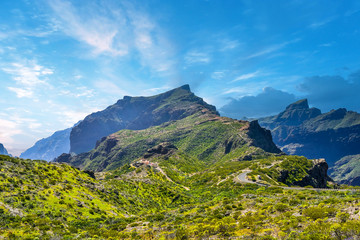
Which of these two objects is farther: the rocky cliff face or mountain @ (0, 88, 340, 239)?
the rocky cliff face

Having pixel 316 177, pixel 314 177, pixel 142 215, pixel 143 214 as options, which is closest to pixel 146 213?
pixel 143 214

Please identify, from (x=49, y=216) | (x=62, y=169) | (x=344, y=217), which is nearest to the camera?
(x=344, y=217)

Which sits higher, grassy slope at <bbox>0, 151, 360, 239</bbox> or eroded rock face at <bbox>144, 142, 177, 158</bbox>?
eroded rock face at <bbox>144, 142, 177, 158</bbox>

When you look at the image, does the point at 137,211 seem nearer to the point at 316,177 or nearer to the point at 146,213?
the point at 146,213

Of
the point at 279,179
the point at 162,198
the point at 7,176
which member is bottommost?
the point at 162,198

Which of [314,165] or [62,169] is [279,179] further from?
[62,169]

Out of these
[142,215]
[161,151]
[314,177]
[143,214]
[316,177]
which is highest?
[161,151]

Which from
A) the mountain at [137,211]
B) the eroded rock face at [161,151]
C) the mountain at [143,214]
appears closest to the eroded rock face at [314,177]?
the mountain at [137,211]

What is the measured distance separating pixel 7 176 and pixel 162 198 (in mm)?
46492

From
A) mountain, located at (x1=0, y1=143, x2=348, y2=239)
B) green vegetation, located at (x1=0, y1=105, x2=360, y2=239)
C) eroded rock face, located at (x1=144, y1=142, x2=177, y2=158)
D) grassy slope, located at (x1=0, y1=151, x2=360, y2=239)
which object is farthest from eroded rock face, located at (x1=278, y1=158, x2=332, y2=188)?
eroded rock face, located at (x1=144, y1=142, x2=177, y2=158)

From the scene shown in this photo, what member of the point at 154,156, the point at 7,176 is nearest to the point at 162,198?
the point at 7,176

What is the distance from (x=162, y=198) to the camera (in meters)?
69.4

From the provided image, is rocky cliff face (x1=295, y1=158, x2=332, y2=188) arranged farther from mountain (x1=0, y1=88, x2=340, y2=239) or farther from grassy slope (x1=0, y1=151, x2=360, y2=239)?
grassy slope (x1=0, y1=151, x2=360, y2=239)

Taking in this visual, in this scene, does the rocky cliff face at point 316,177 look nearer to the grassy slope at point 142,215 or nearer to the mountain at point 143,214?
the mountain at point 143,214
